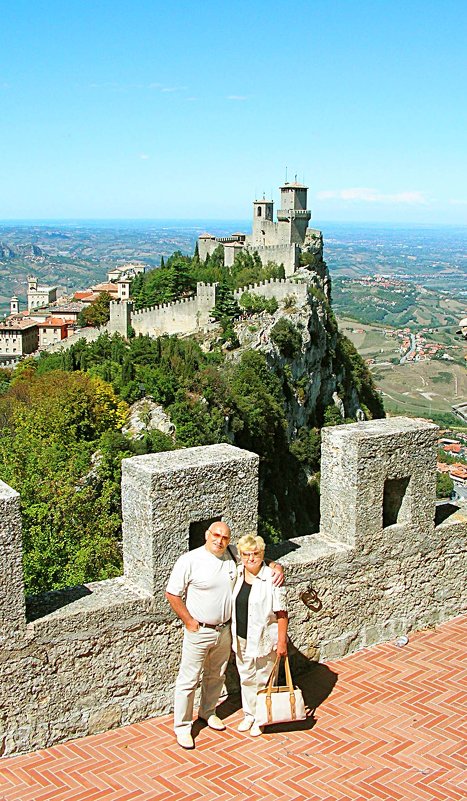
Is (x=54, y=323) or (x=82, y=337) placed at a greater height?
(x=82, y=337)

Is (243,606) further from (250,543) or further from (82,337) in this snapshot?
(82,337)

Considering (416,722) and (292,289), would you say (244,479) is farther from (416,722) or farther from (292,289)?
(292,289)

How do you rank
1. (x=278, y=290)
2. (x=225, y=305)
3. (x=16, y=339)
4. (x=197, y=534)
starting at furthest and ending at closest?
(x=16, y=339), (x=278, y=290), (x=225, y=305), (x=197, y=534)

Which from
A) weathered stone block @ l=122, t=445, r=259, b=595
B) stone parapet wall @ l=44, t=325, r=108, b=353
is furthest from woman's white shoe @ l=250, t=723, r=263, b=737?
stone parapet wall @ l=44, t=325, r=108, b=353

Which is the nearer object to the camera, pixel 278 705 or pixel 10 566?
pixel 10 566

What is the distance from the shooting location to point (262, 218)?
65312mm

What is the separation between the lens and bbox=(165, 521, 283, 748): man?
5730 mm

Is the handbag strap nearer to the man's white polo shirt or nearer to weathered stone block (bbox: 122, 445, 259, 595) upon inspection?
the man's white polo shirt

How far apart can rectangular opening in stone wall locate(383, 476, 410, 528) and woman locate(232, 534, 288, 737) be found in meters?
2.05

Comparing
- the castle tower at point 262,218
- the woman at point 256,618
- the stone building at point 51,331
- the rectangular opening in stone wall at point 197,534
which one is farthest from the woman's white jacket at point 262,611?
the stone building at point 51,331

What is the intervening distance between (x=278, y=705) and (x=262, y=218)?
61.6 m

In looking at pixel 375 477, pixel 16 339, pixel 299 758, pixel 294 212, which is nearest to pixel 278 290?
pixel 294 212

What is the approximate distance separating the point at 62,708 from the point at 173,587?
46.2 inches

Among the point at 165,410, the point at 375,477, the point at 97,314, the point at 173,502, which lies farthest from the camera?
the point at 97,314
